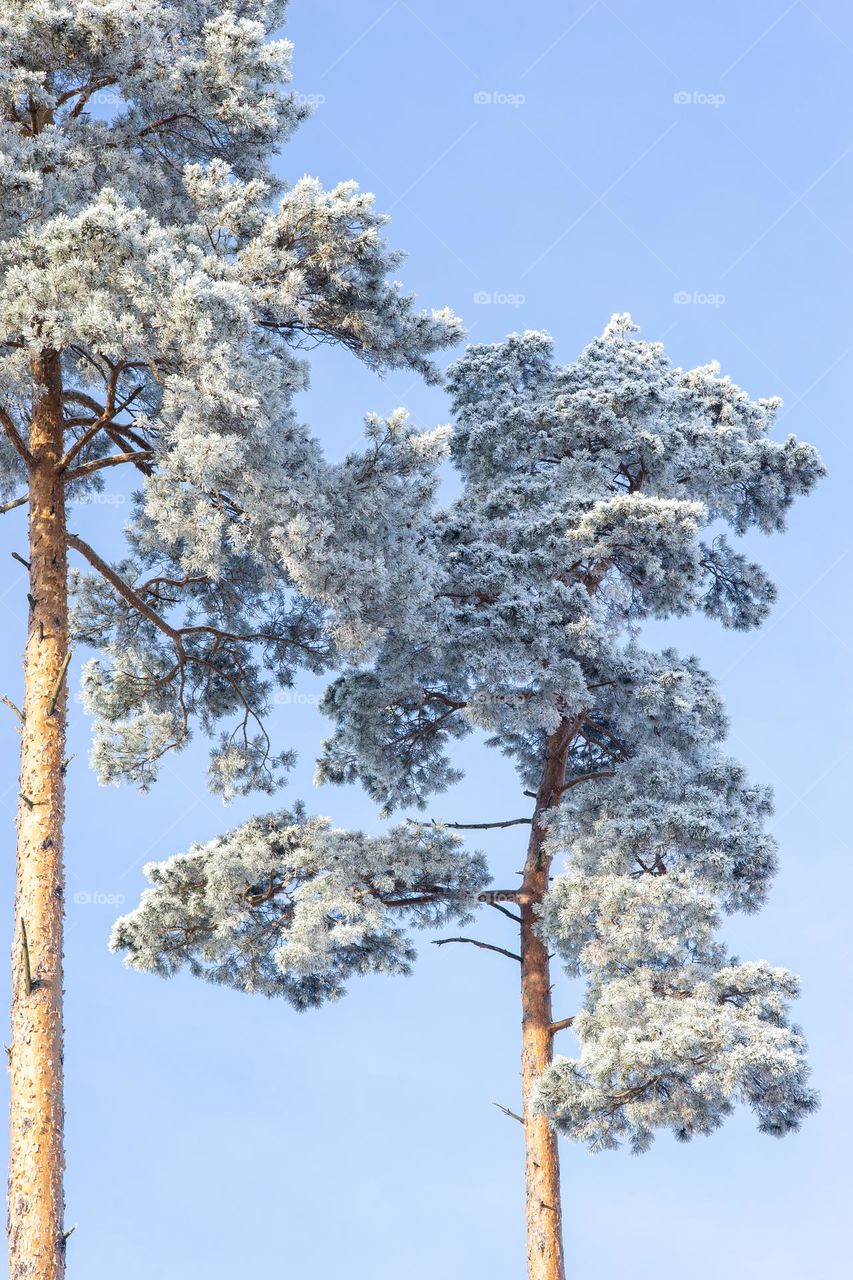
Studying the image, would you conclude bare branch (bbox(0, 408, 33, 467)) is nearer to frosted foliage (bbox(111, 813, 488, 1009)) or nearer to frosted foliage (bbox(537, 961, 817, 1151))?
frosted foliage (bbox(111, 813, 488, 1009))

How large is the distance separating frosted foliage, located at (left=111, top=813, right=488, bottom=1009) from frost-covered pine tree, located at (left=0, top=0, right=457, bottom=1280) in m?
2.26

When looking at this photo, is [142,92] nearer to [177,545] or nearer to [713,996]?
[177,545]

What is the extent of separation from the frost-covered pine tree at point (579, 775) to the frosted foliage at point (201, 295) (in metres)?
1.08

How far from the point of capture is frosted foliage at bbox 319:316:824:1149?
433 inches

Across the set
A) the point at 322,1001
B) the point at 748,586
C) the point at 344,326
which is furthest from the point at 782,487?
the point at 322,1001

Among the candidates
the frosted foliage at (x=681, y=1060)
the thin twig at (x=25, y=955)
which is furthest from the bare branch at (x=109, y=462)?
the frosted foliage at (x=681, y=1060)

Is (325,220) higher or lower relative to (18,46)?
lower

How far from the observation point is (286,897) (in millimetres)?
13445

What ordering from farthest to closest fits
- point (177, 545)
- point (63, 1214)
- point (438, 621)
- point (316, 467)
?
point (177, 545) < point (438, 621) < point (316, 467) < point (63, 1214)

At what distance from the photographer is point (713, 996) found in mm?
11195

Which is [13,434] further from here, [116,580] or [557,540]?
[557,540]

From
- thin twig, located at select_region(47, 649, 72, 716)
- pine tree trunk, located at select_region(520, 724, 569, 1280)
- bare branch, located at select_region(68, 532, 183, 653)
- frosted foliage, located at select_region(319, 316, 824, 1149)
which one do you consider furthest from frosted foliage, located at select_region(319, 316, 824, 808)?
thin twig, located at select_region(47, 649, 72, 716)

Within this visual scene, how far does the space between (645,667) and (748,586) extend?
7.07 feet

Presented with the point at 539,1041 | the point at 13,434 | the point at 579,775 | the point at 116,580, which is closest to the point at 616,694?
the point at 579,775
